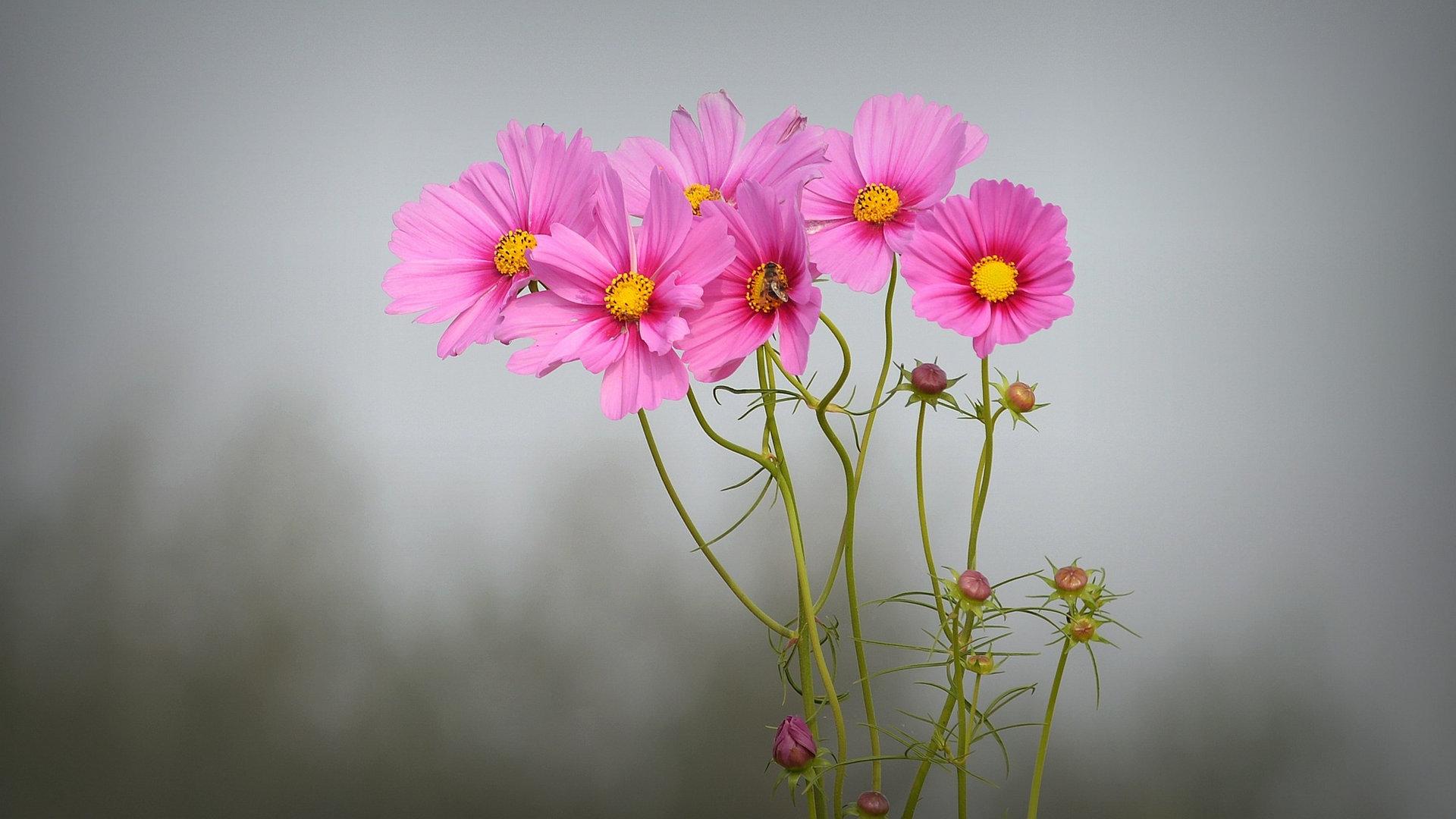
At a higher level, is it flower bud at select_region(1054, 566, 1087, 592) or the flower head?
the flower head

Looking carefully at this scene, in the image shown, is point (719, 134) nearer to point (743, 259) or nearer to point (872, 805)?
point (743, 259)

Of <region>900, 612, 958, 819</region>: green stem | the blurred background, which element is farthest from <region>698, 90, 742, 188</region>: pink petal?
the blurred background

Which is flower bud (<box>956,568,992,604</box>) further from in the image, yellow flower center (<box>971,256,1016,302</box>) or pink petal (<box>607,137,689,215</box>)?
pink petal (<box>607,137,689,215</box>)

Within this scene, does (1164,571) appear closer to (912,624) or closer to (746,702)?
(912,624)

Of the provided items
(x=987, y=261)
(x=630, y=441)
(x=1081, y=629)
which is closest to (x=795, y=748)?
(x=1081, y=629)

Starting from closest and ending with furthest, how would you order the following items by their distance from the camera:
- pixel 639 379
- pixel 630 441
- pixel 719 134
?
pixel 639 379 → pixel 719 134 → pixel 630 441

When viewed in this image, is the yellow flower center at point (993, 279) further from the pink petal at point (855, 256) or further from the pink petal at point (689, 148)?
the pink petal at point (689, 148)
